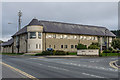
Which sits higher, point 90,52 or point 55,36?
point 55,36

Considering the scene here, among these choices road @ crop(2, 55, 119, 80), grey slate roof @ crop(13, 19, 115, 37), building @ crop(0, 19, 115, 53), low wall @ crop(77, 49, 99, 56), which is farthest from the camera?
grey slate roof @ crop(13, 19, 115, 37)

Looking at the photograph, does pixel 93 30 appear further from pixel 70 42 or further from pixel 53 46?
pixel 53 46

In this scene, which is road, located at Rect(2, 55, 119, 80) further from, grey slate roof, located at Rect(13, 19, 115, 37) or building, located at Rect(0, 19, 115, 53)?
grey slate roof, located at Rect(13, 19, 115, 37)

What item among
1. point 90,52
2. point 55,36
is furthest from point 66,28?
point 90,52

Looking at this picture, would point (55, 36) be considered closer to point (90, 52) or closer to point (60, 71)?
point (90, 52)

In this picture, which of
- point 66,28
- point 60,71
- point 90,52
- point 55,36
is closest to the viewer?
point 60,71

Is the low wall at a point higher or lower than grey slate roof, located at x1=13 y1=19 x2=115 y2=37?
lower

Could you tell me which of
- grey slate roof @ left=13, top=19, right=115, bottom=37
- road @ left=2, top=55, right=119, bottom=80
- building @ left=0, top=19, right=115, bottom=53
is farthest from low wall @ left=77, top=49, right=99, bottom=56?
road @ left=2, top=55, right=119, bottom=80

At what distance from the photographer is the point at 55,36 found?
185 feet

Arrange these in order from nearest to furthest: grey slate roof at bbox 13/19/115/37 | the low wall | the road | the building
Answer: the road, the low wall, the building, grey slate roof at bbox 13/19/115/37

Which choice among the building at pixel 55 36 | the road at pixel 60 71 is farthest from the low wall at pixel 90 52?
the road at pixel 60 71

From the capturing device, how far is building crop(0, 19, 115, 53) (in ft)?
171

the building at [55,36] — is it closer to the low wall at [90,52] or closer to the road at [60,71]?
the low wall at [90,52]

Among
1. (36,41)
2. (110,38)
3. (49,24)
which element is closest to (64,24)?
(49,24)
